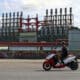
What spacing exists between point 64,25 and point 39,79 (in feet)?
316

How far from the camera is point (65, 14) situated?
110688 millimetres

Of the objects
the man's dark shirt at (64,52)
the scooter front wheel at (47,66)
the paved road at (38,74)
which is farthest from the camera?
the scooter front wheel at (47,66)

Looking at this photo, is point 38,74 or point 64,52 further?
point 64,52

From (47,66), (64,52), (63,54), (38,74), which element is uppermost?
(64,52)

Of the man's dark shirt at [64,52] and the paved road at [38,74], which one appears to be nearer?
the paved road at [38,74]

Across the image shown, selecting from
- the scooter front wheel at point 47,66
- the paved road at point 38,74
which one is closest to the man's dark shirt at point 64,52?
the paved road at point 38,74

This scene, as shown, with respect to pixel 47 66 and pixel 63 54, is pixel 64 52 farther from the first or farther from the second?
pixel 47 66

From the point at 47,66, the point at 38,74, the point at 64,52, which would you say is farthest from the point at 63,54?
the point at 38,74

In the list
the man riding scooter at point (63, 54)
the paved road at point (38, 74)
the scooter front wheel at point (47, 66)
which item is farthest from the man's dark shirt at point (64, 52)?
the scooter front wheel at point (47, 66)

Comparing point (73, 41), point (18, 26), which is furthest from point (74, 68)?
point (18, 26)

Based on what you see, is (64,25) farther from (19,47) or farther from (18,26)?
(19,47)

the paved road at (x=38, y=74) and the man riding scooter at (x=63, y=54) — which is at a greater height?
the man riding scooter at (x=63, y=54)

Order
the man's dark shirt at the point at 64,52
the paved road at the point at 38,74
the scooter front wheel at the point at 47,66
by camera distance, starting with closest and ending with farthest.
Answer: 1. the paved road at the point at 38,74
2. the man's dark shirt at the point at 64,52
3. the scooter front wheel at the point at 47,66

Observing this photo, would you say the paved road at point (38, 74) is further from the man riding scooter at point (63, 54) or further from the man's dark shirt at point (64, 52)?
the man's dark shirt at point (64, 52)
